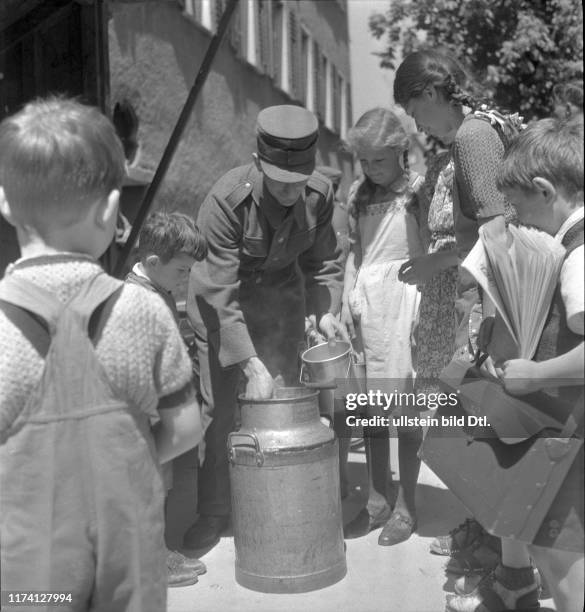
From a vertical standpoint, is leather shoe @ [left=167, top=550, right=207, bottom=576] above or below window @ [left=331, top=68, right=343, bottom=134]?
below

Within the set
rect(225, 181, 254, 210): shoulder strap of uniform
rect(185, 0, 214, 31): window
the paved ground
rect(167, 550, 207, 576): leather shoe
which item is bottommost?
the paved ground

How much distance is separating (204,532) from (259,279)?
1039mm

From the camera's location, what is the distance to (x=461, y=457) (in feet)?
8.11

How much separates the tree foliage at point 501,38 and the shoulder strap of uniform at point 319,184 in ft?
6.54

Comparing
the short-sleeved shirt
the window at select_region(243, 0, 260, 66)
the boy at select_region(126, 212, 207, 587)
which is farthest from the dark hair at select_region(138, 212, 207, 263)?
the window at select_region(243, 0, 260, 66)

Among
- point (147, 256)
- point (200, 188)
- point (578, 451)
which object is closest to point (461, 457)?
point (578, 451)

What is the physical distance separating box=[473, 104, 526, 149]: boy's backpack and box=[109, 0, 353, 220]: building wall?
11.8 feet

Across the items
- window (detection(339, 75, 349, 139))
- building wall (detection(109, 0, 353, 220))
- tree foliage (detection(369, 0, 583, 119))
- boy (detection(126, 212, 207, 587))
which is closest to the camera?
boy (detection(126, 212, 207, 587))

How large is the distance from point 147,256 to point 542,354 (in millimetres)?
1550

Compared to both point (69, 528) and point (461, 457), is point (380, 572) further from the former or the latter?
point (69, 528)

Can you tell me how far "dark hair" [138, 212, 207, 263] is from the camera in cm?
322

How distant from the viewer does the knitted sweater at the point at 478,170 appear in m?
2.88

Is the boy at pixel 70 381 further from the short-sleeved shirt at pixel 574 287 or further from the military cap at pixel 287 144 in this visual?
the military cap at pixel 287 144

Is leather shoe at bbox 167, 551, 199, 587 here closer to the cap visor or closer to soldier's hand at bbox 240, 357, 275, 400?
soldier's hand at bbox 240, 357, 275, 400
